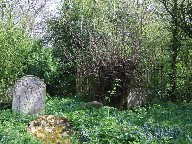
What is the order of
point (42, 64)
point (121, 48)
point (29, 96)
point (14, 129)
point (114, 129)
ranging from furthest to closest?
1. point (42, 64)
2. point (121, 48)
3. point (29, 96)
4. point (14, 129)
5. point (114, 129)

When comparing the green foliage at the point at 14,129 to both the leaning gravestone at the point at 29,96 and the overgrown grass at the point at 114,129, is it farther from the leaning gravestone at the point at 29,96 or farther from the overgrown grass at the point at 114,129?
the leaning gravestone at the point at 29,96

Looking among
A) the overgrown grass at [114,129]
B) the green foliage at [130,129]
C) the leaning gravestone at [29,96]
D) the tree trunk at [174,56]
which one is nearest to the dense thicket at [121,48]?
the tree trunk at [174,56]

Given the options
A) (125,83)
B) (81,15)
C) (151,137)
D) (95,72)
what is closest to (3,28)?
(95,72)

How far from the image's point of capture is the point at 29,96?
11.1 metres

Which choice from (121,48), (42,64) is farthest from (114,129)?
(42,64)

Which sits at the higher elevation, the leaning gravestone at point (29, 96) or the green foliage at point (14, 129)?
the leaning gravestone at point (29, 96)

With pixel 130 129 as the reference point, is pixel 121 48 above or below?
above

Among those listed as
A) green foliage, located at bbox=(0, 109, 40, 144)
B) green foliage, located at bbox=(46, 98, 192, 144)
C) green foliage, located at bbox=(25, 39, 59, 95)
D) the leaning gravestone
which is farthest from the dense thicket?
green foliage, located at bbox=(0, 109, 40, 144)

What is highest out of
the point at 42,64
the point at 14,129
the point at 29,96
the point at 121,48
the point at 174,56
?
the point at 121,48

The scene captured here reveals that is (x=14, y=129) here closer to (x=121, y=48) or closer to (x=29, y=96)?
(x=29, y=96)

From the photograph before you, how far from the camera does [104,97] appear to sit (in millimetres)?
13492

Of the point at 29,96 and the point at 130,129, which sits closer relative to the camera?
the point at 130,129

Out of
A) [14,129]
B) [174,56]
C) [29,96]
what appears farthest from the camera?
[174,56]

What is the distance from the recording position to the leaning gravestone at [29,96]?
1095 cm
